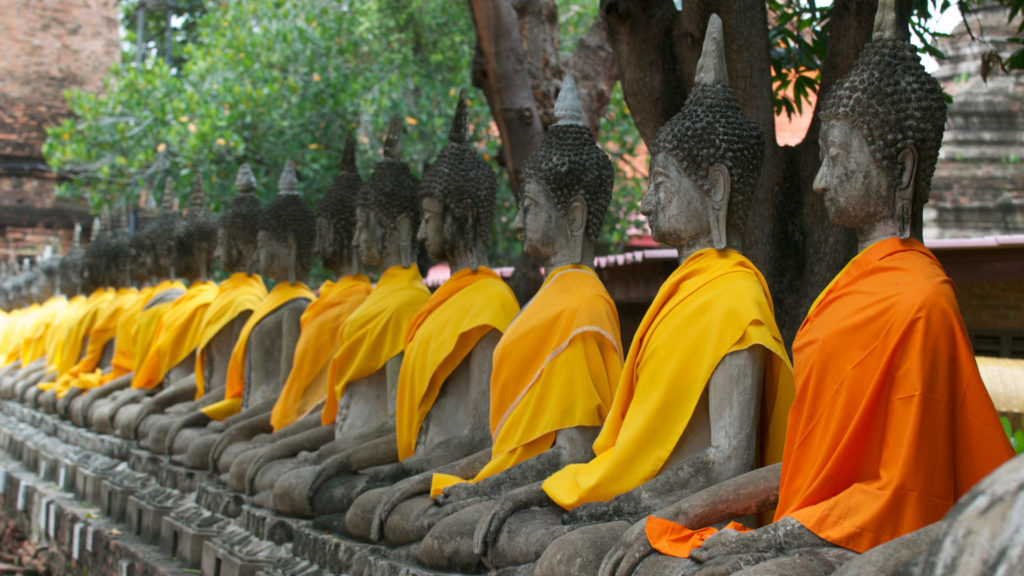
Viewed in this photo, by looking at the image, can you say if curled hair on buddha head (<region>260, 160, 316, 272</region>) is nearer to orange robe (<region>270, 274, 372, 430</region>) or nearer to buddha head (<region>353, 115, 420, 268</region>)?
orange robe (<region>270, 274, 372, 430</region>)

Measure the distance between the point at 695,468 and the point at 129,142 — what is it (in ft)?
43.5

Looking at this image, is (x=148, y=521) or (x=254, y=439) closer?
(x=254, y=439)

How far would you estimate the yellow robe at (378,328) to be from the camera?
655 cm

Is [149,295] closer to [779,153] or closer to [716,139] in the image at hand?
[779,153]

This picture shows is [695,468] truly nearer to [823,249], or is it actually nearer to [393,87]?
[823,249]

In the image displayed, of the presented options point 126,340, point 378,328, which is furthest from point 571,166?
point 126,340

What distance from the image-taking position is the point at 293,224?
8203 mm

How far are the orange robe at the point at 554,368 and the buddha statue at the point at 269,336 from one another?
10.4 ft

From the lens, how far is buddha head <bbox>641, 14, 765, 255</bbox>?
417 centimetres

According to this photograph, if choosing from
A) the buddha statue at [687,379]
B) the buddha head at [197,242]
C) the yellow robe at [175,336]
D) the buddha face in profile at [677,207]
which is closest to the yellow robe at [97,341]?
the buddha head at [197,242]

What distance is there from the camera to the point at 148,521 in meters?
7.98

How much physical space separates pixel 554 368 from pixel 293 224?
156 inches

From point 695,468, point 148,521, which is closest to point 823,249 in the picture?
point 695,468

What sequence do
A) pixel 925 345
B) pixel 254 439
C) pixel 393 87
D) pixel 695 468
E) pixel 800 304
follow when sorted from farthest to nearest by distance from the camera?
pixel 393 87 → pixel 254 439 → pixel 800 304 → pixel 695 468 → pixel 925 345
